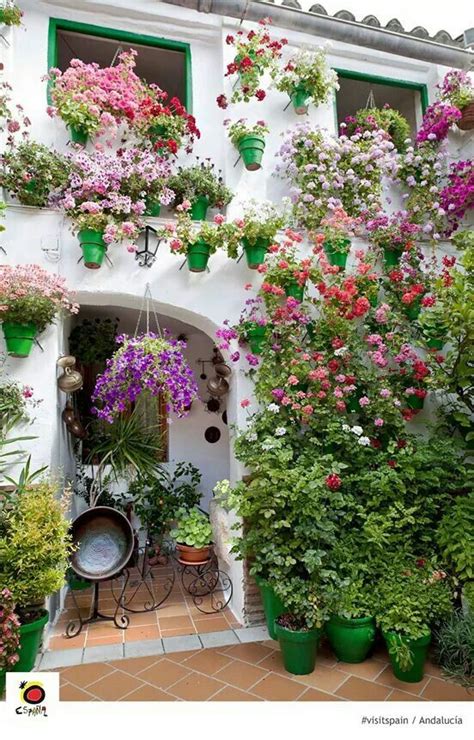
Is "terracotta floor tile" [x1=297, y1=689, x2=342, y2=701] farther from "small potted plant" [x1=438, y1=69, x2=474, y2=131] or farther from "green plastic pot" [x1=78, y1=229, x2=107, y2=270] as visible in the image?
"small potted plant" [x1=438, y1=69, x2=474, y2=131]

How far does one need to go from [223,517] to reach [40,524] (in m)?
1.78

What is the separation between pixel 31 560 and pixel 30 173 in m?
3.19

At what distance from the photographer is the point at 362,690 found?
308 centimetres

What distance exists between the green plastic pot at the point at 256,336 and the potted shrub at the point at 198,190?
1.22 m

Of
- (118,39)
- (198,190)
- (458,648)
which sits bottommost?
(458,648)

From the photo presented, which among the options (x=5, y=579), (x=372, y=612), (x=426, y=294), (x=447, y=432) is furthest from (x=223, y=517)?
(x=426, y=294)

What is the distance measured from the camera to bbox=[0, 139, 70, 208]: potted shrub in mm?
4070

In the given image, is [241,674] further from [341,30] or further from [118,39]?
[341,30]

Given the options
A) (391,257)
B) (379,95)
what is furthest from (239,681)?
(379,95)

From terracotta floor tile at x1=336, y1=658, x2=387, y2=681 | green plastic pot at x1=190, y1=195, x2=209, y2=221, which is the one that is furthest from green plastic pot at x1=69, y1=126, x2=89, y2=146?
terracotta floor tile at x1=336, y1=658, x2=387, y2=681

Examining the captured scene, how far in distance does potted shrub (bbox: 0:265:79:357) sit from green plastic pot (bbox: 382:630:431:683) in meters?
3.47

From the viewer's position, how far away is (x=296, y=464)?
12.5 ft
